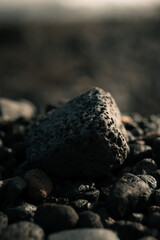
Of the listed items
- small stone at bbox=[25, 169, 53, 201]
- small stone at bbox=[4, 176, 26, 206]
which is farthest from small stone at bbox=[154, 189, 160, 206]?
small stone at bbox=[4, 176, 26, 206]

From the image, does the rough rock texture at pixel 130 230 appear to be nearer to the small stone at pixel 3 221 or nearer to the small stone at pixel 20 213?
the small stone at pixel 20 213

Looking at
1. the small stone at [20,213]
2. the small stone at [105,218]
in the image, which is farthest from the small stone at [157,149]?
the small stone at [20,213]

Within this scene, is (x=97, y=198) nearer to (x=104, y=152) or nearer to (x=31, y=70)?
(x=104, y=152)

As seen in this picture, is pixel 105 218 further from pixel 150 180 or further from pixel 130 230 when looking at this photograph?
pixel 150 180

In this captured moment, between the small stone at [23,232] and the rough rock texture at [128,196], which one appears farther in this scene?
the rough rock texture at [128,196]

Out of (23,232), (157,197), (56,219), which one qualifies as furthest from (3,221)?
(157,197)

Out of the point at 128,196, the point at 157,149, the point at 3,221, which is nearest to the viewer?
the point at 3,221

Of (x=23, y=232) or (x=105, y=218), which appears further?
(x=105, y=218)
